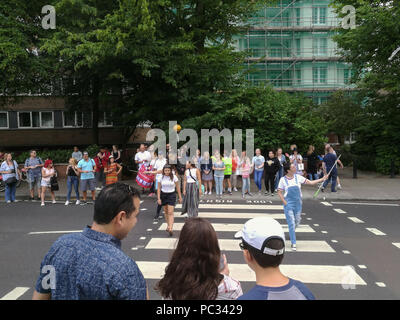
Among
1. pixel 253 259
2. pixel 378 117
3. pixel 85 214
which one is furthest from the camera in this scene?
pixel 378 117

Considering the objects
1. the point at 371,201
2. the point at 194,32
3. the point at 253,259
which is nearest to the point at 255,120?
the point at 194,32

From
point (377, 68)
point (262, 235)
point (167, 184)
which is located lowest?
point (167, 184)

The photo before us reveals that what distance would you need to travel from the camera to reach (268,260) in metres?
2.55

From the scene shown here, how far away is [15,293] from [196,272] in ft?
13.4

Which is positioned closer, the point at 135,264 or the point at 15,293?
Result: the point at 135,264

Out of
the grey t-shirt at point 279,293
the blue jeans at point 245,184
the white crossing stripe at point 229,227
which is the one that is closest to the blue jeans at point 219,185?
the blue jeans at point 245,184

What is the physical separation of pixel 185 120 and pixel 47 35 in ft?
28.2

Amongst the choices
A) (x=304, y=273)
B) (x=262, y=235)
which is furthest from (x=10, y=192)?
(x=262, y=235)

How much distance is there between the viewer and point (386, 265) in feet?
22.4

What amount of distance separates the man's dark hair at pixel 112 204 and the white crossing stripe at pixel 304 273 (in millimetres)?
3766

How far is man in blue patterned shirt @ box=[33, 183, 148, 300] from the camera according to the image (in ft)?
7.32

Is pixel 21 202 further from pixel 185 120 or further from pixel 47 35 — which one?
pixel 47 35

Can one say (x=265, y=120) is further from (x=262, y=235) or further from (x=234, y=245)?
(x=262, y=235)

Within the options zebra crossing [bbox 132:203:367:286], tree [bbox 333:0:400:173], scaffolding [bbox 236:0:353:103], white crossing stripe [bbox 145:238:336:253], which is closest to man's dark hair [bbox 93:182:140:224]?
zebra crossing [bbox 132:203:367:286]
